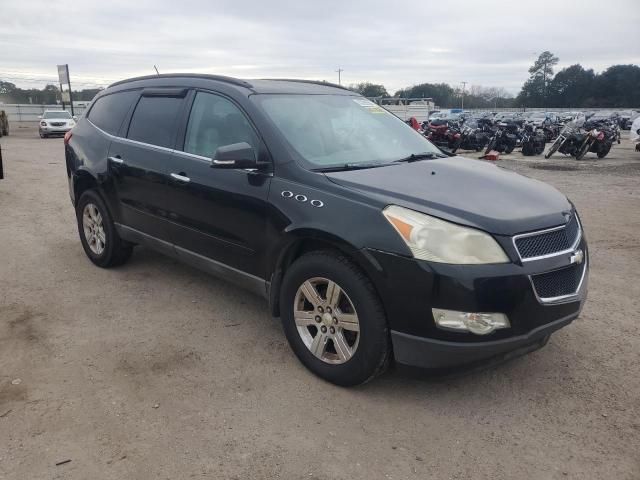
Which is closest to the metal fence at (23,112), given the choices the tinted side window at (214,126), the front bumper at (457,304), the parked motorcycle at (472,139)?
the parked motorcycle at (472,139)

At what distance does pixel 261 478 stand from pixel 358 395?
84 centimetres

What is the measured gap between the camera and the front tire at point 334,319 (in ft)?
9.67

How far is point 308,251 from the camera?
3336 mm

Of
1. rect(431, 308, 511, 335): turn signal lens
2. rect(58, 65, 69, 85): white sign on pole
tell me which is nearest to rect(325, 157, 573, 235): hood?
rect(431, 308, 511, 335): turn signal lens

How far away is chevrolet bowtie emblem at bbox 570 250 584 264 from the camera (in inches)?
119

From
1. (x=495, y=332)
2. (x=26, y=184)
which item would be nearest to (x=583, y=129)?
(x=26, y=184)

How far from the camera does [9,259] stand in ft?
18.6

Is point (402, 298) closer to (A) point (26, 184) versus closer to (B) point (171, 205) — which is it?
(B) point (171, 205)

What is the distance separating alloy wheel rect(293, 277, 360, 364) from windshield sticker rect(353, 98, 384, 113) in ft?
6.05

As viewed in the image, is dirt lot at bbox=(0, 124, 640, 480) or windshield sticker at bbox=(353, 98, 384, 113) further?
windshield sticker at bbox=(353, 98, 384, 113)

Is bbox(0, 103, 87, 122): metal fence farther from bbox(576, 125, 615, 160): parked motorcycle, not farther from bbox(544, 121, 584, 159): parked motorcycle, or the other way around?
bbox(576, 125, 615, 160): parked motorcycle

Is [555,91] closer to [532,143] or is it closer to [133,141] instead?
[532,143]

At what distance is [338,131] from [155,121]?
A: 1.63 m

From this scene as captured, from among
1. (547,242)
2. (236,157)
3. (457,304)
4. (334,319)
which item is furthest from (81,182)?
(547,242)
